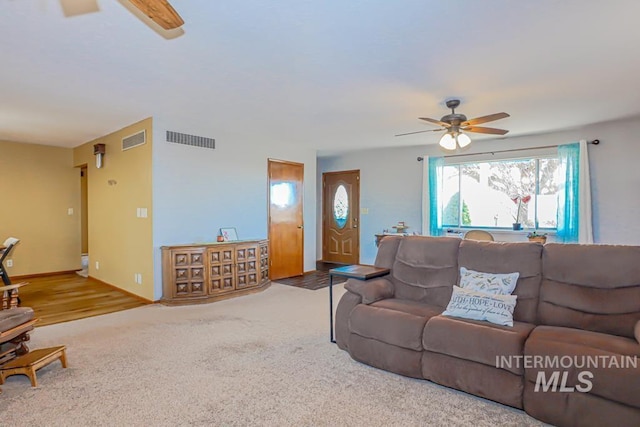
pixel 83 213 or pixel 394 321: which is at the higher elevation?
pixel 83 213

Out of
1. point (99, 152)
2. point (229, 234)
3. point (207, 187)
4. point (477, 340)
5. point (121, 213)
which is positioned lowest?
point (477, 340)

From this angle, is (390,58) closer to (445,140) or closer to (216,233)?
(445,140)

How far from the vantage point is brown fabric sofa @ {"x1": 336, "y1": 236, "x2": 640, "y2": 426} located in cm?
189

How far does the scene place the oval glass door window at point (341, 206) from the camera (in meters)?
7.85

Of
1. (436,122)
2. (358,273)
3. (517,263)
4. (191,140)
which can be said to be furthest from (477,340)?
(191,140)

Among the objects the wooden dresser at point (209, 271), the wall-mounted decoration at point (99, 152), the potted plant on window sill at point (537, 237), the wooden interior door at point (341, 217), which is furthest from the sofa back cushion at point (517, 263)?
the wall-mounted decoration at point (99, 152)

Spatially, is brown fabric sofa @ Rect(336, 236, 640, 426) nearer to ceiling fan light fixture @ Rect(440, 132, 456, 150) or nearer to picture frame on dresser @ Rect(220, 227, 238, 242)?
ceiling fan light fixture @ Rect(440, 132, 456, 150)

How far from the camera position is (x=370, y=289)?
2.93 m

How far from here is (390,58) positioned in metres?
2.79

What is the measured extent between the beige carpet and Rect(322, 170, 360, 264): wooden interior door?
13.8ft

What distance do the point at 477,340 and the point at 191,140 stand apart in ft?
14.1

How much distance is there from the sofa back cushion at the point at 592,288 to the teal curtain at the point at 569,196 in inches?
125

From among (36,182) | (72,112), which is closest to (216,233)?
(72,112)

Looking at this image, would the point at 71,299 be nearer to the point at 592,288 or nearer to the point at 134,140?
the point at 134,140
